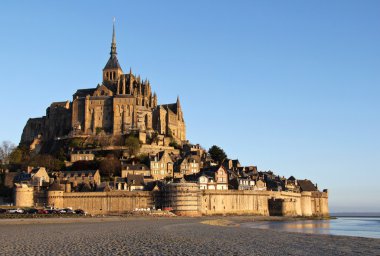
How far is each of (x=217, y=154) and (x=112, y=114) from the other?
83.6 ft

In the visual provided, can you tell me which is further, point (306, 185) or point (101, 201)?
point (306, 185)

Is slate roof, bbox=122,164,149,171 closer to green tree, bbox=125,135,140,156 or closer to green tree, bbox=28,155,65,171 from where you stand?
green tree, bbox=125,135,140,156

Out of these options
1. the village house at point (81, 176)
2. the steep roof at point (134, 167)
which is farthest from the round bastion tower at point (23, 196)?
the steep roof at point (134, 167)

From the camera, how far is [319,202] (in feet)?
357

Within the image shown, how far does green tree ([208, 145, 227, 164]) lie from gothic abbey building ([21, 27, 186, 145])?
11091 mm

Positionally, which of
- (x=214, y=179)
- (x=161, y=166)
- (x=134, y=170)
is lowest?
(x=214, y=179)

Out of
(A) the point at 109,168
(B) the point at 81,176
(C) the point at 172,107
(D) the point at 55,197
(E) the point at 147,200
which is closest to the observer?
(D) the point at 55,197

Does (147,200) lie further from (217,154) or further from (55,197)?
(217,154)

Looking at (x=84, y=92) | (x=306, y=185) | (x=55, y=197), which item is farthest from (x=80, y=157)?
(x=306, y=185)

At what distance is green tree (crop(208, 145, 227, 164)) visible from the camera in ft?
372

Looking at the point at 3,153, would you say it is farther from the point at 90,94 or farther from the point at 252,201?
the point at 252,201

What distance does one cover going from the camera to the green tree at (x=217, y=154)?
113 metres

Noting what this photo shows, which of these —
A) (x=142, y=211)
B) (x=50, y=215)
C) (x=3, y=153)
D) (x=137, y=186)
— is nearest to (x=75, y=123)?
(x=3, y=153)

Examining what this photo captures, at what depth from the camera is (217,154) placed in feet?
374
